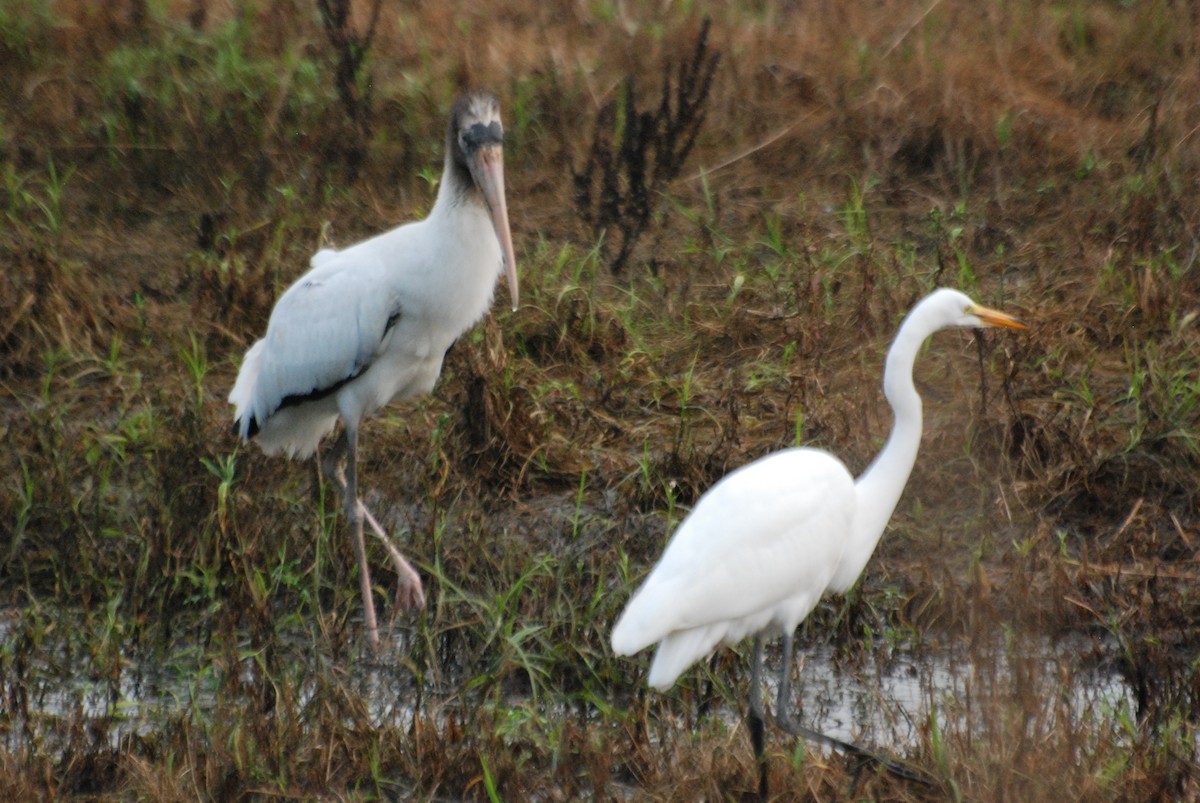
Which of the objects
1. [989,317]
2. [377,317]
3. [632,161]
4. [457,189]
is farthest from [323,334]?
[989,317]

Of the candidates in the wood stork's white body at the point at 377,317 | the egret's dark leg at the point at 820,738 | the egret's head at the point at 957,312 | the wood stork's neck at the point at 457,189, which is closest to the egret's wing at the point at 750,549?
the egret's dark leg at the point at 820,738

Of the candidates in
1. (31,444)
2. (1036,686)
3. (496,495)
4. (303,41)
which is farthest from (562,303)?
(1036,686)

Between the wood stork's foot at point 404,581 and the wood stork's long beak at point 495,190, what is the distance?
0.75 meters

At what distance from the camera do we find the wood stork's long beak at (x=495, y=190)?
4.98 m

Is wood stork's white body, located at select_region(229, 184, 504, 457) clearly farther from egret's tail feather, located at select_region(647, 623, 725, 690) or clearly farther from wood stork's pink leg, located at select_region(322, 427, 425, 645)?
egret's tail feather, located at select_region(647, 623, 725, 690)

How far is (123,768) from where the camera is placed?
383 cm

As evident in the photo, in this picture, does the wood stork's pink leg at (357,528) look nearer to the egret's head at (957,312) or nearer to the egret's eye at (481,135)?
the egret's eye at (481,135)

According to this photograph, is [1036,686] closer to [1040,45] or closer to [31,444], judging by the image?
[31,444]

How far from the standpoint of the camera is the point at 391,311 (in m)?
5.04

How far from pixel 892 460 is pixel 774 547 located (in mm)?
431

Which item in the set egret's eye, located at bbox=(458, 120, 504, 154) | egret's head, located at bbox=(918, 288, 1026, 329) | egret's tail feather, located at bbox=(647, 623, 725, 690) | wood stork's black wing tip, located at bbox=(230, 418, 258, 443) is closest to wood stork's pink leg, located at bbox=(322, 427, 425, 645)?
wood stork's black wing tip, located at bbox=(230, 418, 258, 443)

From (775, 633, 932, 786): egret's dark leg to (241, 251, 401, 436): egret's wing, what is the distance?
1.65 m

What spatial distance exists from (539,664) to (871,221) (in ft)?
9.86

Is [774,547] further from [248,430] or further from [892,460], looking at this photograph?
[248,430]
